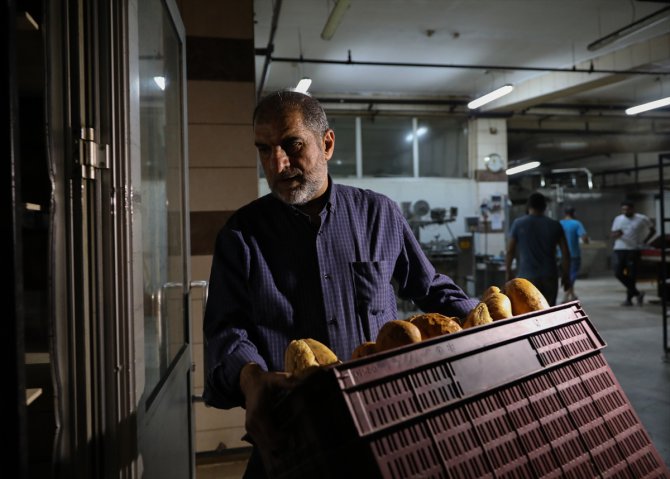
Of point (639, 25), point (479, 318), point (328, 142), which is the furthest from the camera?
point (639, 25)

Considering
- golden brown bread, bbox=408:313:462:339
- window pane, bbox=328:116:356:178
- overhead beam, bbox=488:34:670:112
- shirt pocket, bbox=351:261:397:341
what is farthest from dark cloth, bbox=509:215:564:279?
window pane, bbox=328:116:356:178

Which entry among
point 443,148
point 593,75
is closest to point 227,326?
point 593,75

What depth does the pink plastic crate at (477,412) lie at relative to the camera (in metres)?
0.66

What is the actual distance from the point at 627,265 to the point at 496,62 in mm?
3877

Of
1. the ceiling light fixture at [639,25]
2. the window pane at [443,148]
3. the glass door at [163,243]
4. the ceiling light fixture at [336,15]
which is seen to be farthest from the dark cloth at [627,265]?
the glass door at [163,243]

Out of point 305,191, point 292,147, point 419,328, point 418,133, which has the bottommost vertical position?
point 419,328

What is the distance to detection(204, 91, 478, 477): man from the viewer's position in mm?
1239

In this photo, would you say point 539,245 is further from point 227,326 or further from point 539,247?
point 227,326

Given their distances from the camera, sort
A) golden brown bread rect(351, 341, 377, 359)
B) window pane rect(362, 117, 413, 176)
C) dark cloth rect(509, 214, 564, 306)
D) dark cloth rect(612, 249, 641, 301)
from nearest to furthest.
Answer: golden brown bread rect(351, 341, 377, 359)
dark cloth rect(509, 214, 564, 306)
dark cloth rect(612, 249, 641, 301)
window pane rect(362, 117, 413, 176)

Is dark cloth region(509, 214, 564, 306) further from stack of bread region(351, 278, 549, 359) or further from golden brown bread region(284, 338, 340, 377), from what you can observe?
golden brown bread region(284, 338, 340, 377)

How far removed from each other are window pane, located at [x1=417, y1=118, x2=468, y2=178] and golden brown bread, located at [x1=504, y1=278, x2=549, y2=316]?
28.5 feet

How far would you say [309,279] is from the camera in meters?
1.33

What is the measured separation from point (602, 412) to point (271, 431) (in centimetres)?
63

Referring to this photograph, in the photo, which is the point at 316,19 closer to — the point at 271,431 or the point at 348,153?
the point at 348,153
